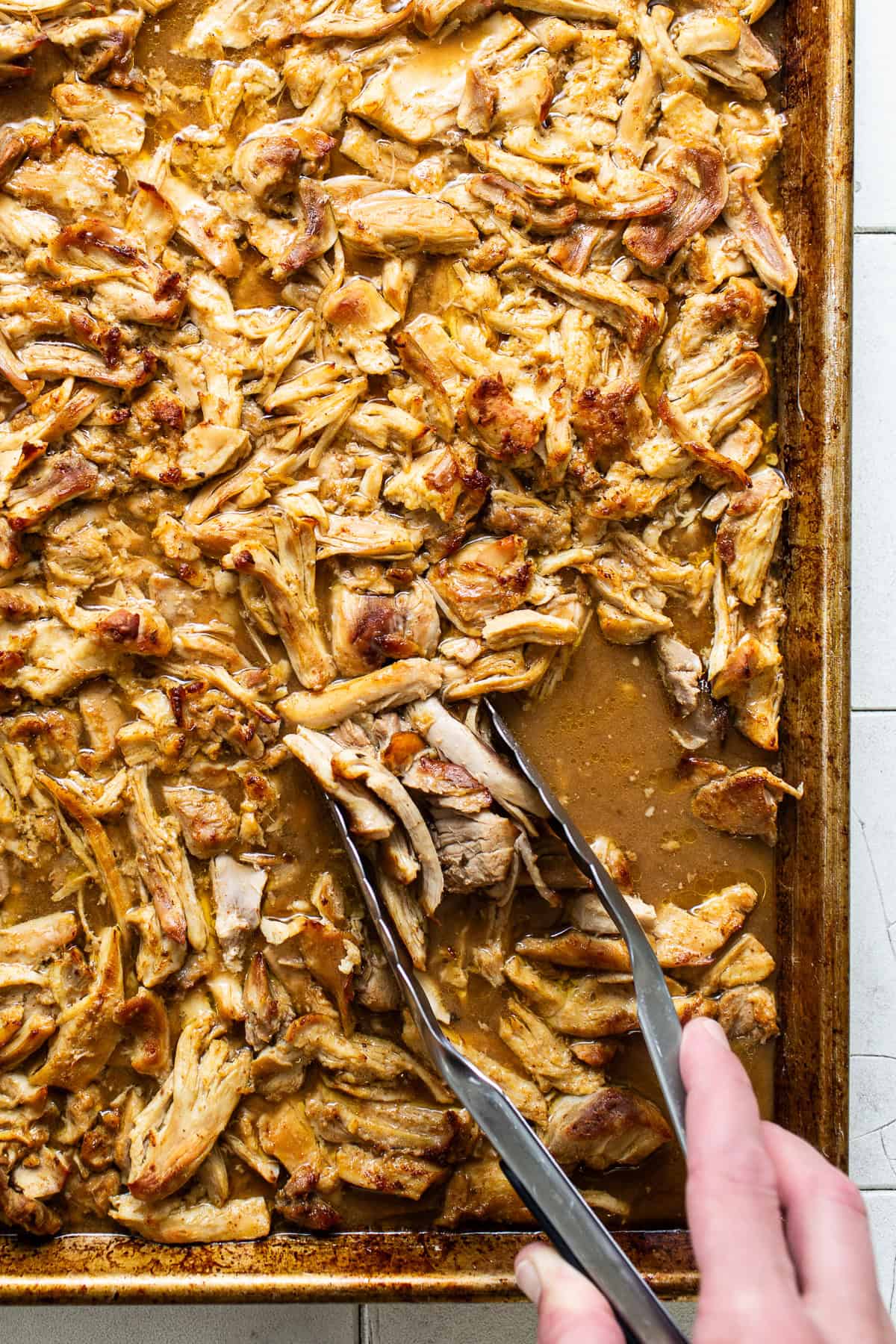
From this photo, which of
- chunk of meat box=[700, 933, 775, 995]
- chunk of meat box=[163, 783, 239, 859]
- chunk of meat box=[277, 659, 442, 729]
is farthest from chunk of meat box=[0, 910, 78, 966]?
chunk of meat box=[700, 933, 775, 995]

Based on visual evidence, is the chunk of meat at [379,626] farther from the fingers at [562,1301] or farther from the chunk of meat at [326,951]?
the fingers at [562,1301]

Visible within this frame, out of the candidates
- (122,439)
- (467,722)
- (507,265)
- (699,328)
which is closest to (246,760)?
(467,722)

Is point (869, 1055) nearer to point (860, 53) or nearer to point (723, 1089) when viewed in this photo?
point (723, 1089)

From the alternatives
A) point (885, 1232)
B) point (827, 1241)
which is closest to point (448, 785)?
point (827, 1241)

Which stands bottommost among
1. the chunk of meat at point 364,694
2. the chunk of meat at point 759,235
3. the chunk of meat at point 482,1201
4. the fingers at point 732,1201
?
the chunk of meat at point 482,1201

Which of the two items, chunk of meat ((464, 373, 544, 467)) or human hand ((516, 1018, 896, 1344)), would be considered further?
chunk of meat ((464, 373, 544, 467))

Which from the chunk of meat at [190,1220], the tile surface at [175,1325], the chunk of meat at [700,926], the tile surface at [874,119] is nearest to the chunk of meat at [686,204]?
the tile surface at [874,119]

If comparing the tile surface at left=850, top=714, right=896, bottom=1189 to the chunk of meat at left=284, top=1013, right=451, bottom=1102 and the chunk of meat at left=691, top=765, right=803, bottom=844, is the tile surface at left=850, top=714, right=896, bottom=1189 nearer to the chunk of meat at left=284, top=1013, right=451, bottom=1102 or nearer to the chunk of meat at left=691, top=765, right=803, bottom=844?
the chunk of meat at left=691, top=765, right=803, bottom=844
